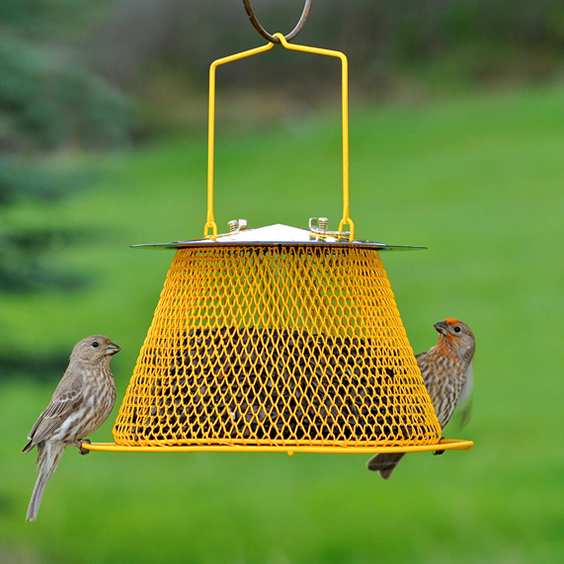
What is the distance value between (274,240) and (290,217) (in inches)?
1099

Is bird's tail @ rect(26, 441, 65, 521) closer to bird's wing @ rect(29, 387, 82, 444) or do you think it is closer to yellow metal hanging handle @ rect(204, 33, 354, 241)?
bird's wing @ rect(29, 387, 82, 444)

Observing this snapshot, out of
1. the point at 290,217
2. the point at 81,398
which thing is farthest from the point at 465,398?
the point at 290,217

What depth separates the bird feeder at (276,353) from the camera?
20.9 feet

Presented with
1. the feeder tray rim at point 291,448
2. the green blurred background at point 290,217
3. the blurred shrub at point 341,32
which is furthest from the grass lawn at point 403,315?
the feeder tray rim at point 291,448

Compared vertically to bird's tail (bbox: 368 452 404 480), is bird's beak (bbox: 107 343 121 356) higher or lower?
higher

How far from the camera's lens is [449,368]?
312 inches

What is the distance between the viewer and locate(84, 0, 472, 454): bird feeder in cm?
637

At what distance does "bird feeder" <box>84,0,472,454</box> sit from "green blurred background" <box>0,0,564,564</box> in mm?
6563

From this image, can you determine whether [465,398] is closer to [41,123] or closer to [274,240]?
[274,240]

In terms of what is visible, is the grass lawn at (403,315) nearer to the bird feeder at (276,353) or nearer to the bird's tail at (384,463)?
the bird's tail at (384,463)

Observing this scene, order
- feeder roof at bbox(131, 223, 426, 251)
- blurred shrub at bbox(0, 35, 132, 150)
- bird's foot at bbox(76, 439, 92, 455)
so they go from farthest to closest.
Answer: blurred shrub at bbox(0, 35, 132, 150) < bird's foot at bbox(76, 439, 92, 455) < feeder roof at bbox(131, 223, 426, 251)

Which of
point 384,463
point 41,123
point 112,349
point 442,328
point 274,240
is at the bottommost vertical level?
point 384,463

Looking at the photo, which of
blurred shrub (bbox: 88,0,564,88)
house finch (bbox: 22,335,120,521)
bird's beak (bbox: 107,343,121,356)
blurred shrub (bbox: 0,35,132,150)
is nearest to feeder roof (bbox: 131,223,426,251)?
bird's beak (bbox: 107,343,121,356)

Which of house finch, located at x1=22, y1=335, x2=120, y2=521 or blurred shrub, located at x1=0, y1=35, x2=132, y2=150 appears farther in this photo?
blurred shrub, located at x1=0, y1=35, x2=132, y2=150
